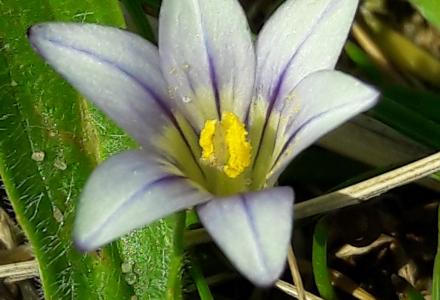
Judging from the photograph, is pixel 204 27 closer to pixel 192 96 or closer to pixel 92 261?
pixel 192 96

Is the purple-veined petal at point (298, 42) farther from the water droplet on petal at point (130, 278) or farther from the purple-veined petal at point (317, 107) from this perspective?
the water droplet on petal at point (130, 278)

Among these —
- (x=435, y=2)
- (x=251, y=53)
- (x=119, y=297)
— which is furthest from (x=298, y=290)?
(x=435, y=2)

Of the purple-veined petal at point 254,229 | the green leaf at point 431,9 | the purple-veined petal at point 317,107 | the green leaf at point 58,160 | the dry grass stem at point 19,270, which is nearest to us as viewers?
the purple-veined petal at point 254,229

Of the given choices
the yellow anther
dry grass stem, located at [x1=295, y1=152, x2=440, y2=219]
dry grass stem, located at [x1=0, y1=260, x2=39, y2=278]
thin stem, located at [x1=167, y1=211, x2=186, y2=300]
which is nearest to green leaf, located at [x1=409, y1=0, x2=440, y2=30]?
dry grass stem, located at [x1=295, y1=152, x2=440, y2=219]

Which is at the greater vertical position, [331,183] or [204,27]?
[204,27]

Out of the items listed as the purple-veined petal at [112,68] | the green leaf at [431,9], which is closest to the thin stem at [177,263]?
the purple-veined petal at [112,68]

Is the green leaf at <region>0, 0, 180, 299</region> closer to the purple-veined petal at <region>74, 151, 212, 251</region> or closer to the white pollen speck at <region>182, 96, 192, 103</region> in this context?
the white pollen speck at <region>182, 96, 192, 103</region>

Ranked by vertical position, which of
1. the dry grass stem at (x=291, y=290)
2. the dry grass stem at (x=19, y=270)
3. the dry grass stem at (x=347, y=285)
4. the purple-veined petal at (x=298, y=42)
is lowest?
the dry grass stem at (x=347, y=285)
